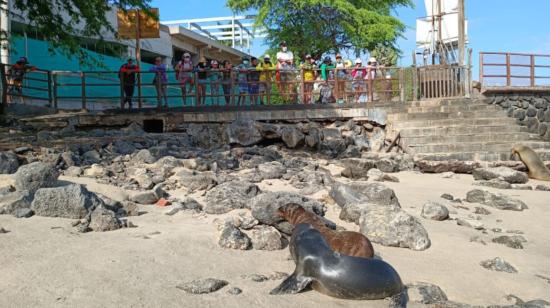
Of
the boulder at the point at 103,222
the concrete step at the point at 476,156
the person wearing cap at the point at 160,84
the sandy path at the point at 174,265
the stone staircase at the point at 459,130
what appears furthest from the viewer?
the person wearing cap at the point at 160,84

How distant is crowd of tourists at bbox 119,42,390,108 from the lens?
12.5 metres

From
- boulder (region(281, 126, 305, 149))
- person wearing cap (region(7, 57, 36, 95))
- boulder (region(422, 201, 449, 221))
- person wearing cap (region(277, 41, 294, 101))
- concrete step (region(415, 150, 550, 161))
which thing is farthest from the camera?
person wearing cap (region(277, 41, 294, 101))

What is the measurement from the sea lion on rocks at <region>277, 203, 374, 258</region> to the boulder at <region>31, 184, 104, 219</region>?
77.3 inches

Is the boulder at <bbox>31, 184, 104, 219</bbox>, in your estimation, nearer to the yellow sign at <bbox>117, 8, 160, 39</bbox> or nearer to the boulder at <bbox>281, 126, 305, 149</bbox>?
the boulder at <bbox>281, 126, 305, 149</bbox>

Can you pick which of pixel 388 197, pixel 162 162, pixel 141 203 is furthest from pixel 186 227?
pixel 162 162

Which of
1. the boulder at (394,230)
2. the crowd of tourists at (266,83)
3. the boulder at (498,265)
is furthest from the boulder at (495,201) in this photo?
the crowd of tourists at (266,83)

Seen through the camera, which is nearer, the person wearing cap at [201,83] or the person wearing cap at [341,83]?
the person wearing cap at [201,83]

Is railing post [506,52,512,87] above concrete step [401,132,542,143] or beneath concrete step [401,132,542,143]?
above

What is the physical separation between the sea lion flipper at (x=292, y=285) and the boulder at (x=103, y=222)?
1.91 m

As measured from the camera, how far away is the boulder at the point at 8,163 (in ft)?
21.2

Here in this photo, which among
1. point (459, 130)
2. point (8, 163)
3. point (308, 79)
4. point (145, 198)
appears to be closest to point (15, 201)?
point (145, 198)

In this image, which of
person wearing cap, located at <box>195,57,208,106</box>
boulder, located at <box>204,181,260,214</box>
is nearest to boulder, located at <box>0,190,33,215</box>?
boulder, located at <box>204,181,260,214</box>

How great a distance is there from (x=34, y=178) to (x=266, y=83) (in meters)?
7.94

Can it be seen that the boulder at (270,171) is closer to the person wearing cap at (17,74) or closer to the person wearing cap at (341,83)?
the person wearing cap at (341,83)
